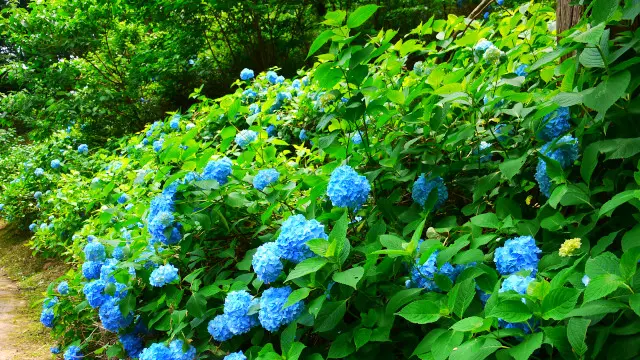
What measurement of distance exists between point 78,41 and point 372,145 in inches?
238

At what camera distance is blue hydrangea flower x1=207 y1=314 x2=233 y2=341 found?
168 cm

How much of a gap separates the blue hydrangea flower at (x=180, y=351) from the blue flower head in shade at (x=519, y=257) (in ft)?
3.53

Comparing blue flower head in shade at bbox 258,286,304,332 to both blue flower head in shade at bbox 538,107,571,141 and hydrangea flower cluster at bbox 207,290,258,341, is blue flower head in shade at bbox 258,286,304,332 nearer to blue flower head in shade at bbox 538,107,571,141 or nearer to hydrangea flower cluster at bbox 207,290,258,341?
hydrangea flower cluster at bbox 207,290,258,341

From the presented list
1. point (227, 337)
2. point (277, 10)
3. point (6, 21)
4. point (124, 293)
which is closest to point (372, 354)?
point (227, 337)

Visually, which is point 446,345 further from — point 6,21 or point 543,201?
point 6,21

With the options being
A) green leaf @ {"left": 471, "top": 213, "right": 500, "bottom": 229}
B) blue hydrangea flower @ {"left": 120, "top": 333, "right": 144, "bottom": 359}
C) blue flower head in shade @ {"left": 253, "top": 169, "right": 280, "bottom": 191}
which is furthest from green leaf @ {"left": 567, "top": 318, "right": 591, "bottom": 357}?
blue hydrangea flower @ {"left": 120, "top": 333, "right": 144, "bottom": 359}

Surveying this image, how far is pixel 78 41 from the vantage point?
6773 mm

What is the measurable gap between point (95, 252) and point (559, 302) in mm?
1908

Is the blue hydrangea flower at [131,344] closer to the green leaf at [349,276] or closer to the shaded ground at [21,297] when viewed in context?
the shaded ground at [21,297]

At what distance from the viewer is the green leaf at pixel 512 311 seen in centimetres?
102

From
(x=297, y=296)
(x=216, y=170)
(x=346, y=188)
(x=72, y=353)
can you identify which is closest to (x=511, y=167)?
(x=346, y=188)

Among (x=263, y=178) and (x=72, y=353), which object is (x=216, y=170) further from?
(x=72, y=353)

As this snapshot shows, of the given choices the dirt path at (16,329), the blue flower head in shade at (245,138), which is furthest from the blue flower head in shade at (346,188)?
the dirt path at (16,329)

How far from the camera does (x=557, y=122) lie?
152cm
